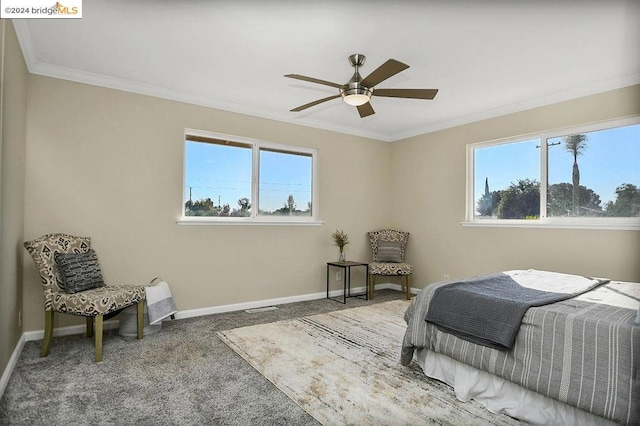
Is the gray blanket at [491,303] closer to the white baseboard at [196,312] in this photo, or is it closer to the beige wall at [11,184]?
the white baseboard at [196,312]

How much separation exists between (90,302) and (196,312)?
1477 mm

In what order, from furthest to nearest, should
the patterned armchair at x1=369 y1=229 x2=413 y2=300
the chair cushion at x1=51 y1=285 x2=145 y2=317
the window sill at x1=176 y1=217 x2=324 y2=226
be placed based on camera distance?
the patterned armchair at x1=369 y1=229 x2=413 y2=300
the window sill at x1=176 y1=217 x2=324 y2=226
the chair cushion at x1=51 y1=285 x2=145 y2=317

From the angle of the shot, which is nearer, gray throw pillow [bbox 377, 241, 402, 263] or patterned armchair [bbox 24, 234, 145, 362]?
patterned armchair [bbox 24, 234, 145, 362]

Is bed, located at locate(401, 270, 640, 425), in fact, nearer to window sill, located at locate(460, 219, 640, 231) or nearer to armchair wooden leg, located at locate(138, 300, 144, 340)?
window sill, located at locate(460, 219, 640, 231)

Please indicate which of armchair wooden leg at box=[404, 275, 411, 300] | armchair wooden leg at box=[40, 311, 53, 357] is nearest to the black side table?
armchair wooden leg at box=[404, 275, 411, 300]

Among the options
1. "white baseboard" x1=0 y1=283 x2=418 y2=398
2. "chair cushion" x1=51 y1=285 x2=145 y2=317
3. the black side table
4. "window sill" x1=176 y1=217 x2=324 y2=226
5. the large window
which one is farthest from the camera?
the black side table

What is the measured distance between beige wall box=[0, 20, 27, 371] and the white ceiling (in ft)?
1.16

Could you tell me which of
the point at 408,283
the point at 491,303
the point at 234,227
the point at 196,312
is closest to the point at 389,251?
the point at 408,283

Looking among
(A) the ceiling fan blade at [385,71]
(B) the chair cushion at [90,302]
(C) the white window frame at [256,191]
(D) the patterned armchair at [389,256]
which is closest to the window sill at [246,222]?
(C) the white window frame at [256,191]

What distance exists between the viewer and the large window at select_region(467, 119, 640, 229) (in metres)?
3.56

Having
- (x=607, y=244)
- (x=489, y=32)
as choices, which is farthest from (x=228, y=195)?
(x=607, y=244)

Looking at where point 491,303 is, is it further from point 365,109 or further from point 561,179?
point 561,179

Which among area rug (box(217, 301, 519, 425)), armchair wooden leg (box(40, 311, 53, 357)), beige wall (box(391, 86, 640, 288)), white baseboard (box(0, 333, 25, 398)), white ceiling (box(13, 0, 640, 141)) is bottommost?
area rug (box(217, 301, 519, 425))

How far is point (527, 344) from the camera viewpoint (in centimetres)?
200
